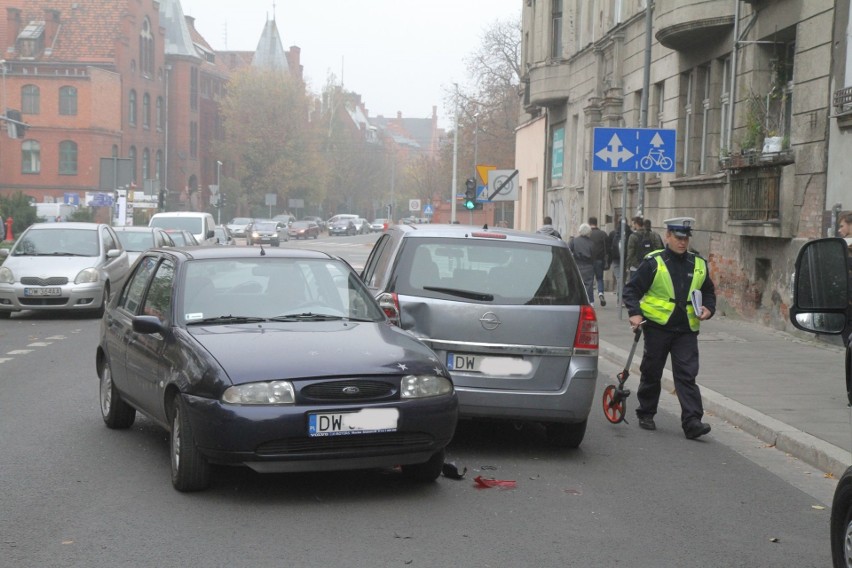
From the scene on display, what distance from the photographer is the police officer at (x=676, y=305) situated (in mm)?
9289

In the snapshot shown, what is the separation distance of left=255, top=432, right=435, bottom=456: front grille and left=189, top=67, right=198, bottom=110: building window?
297 feet

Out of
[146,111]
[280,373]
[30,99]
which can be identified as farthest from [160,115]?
[280,373]

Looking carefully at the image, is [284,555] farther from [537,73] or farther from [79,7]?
[79,7]

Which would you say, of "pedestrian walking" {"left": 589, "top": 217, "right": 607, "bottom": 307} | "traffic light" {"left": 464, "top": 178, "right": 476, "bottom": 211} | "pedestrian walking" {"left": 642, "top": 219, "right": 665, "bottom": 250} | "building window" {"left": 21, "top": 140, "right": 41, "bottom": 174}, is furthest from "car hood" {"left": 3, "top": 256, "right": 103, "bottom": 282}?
"building window" {"left": 21, "top": 140, "right": 41, "bottom": 174}

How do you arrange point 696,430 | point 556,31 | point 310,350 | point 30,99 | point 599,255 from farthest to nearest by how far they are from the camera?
point 30,99, point 556,31, point 599,255, point 696,430, point 310,350

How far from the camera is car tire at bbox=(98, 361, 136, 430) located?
8.80 metres

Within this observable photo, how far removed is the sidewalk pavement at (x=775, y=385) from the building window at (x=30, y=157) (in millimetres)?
65979

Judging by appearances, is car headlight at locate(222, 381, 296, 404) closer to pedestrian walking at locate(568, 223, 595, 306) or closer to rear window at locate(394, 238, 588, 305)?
rear window at locate(394, 238, 588, 305)

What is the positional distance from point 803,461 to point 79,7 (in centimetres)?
8038

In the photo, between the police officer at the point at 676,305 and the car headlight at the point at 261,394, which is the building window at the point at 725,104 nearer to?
the police officer at the point at 676,305

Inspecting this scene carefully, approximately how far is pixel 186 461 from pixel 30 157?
7561 centimetres

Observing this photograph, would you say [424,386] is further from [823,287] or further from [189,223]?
[189,223]

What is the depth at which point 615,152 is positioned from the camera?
18.4 meters

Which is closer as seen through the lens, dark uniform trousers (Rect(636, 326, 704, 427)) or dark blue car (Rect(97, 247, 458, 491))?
dark blue car (Rect(97, 247, 458, 491))
